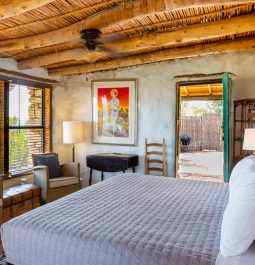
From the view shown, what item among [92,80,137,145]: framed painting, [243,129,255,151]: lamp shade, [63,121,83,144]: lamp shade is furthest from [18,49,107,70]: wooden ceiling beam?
[243,129,255,151]: lamp shade

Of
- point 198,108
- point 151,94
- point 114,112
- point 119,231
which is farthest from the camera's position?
point 198,108

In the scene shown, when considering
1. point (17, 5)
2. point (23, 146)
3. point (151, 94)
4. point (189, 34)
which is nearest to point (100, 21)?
point (17, 5)

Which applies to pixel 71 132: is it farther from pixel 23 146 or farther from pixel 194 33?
pixel 194 33

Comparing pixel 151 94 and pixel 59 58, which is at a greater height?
pixel 59 58

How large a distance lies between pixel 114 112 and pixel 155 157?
3.68 feet

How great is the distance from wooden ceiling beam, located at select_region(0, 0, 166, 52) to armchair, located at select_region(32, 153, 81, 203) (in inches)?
69.7

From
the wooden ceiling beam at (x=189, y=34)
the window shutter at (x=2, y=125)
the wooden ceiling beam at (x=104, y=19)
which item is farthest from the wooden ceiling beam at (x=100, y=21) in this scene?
the window shutter at (x=2, y=125)

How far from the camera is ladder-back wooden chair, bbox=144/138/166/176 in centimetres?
488

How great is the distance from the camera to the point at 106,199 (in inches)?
93.0

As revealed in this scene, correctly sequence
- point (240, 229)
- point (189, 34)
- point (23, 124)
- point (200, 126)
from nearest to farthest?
point (240, 229), point (189, 34), point (23, 124), point (200, 126)

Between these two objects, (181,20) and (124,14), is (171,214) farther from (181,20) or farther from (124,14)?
(181,20)

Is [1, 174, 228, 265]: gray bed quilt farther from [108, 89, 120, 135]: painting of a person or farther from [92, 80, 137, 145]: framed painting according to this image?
[108, 89, 120, 135]: painting of a person

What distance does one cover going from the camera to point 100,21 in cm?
289

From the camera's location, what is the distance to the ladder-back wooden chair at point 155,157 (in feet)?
16.0
